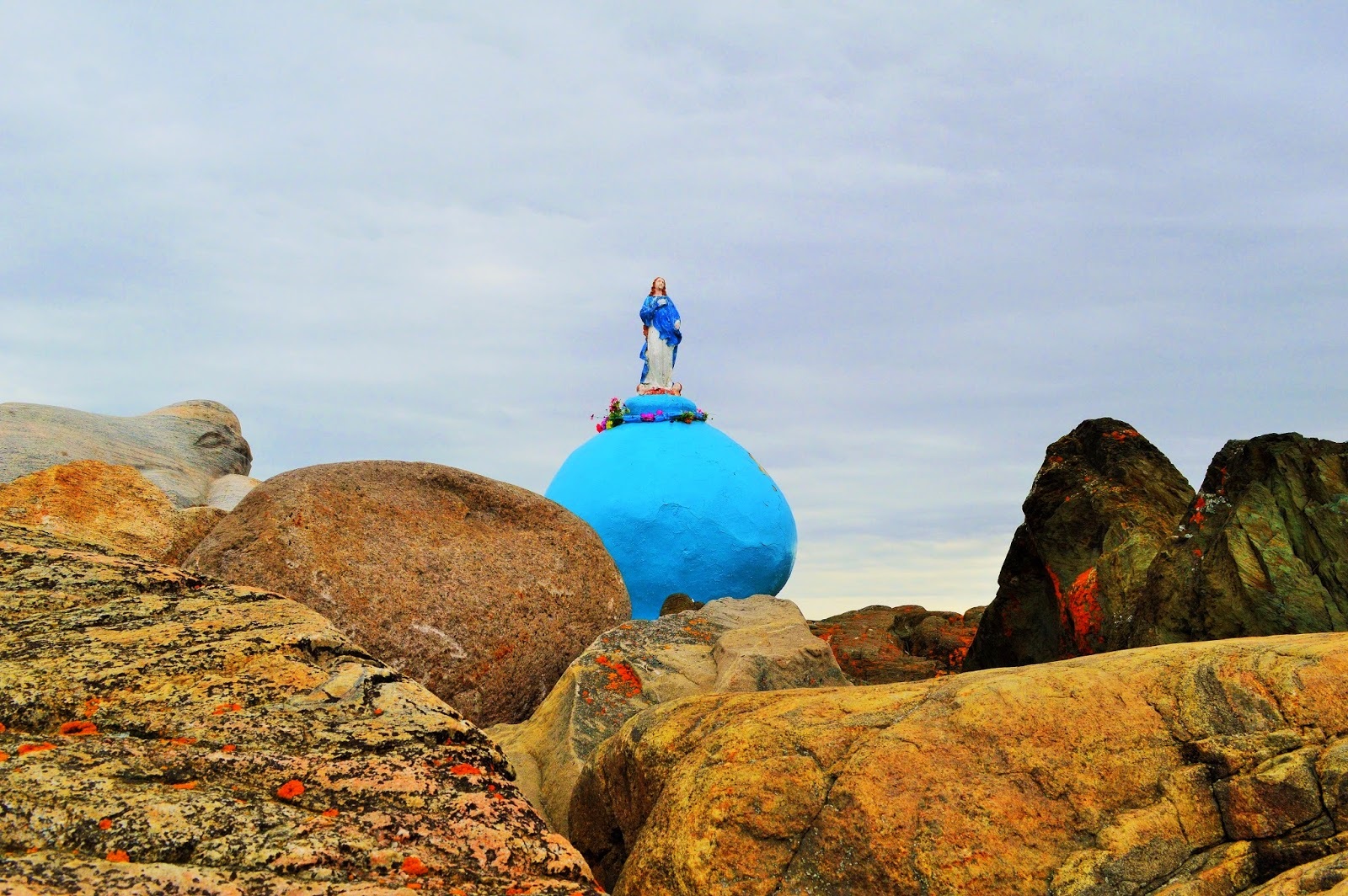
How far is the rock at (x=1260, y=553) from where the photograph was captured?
7.14 meters

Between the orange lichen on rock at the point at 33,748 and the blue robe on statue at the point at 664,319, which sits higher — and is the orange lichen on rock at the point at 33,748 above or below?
below

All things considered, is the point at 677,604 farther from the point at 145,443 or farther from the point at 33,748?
the point at 33,748

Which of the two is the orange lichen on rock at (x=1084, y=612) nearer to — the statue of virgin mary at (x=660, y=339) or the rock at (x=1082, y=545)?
the rock at (x=1082, y=545)

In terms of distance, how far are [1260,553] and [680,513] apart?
1052 cm

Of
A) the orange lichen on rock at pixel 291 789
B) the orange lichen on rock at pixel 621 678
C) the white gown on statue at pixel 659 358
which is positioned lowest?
the orange lichen on rock at pixel 621 678

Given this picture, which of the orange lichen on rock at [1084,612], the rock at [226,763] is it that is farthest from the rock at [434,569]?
the orange lichen on rock at [1084,612]

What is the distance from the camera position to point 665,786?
4895mm

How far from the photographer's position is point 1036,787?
4348 mm

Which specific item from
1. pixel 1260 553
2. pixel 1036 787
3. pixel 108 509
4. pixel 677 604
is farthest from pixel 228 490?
pixel 1036 787

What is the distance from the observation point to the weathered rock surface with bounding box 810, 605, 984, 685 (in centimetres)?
1078

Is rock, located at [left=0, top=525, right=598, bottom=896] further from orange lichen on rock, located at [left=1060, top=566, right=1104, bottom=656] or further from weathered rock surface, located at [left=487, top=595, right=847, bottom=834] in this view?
orange lichen on rock, located at [left=1060, top=566, right=1104, bottom=656]

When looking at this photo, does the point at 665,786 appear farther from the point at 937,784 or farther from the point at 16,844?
the point at 16,844

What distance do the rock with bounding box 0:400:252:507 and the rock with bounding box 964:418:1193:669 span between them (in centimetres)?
1061

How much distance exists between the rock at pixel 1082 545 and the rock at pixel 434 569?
12.4 feet
